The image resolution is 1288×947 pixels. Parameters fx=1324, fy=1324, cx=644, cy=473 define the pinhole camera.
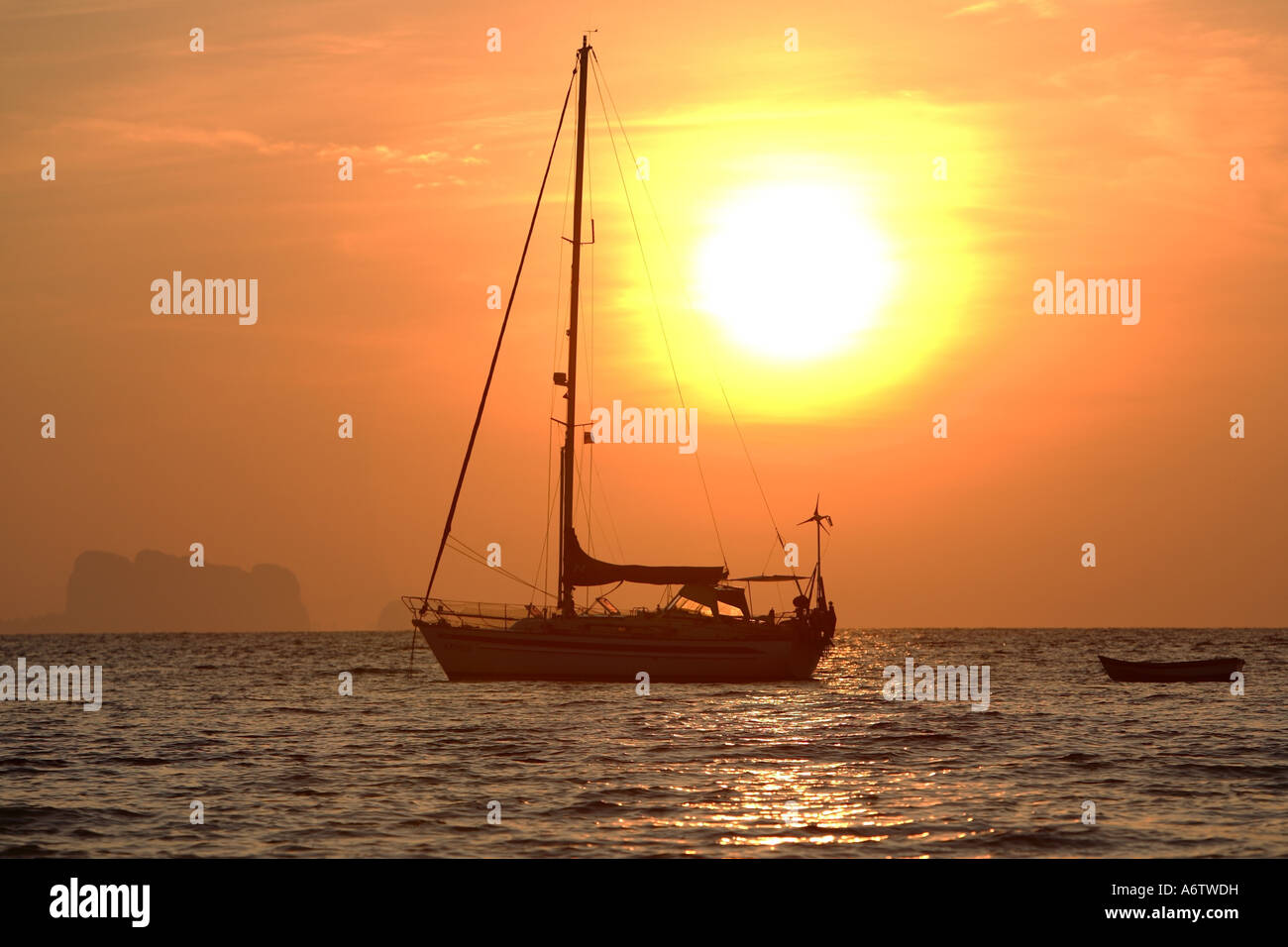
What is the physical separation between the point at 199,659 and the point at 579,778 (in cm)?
10315

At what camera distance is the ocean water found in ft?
66.7

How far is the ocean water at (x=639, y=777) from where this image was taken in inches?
800

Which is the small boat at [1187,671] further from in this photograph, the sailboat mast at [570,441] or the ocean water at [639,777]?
the sailboat mast at [570,441]

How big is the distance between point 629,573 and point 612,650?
380 cm

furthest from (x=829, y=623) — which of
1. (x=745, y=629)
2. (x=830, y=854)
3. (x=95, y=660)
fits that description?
(x=95, y=660)

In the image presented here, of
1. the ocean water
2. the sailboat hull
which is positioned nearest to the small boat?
the ocean water

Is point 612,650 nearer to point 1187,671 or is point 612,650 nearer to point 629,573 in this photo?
point 629,573

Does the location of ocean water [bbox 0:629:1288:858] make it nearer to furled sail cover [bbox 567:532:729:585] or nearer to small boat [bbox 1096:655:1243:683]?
furled sail cover [bbox 567:532:729:585]

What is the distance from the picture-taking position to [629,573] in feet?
183

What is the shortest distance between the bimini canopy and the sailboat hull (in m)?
0.98

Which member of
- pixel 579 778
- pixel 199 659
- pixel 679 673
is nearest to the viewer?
pixel 579 778

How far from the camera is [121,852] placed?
766 inches

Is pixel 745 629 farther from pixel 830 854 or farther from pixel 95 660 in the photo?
pixel 95 660

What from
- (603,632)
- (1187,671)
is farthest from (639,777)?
(1187,671)
